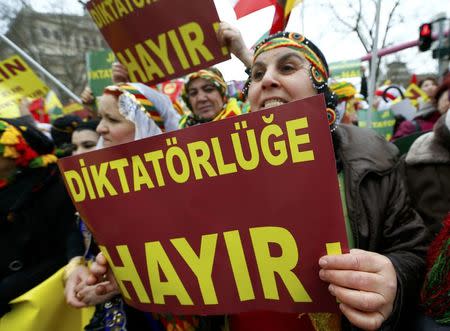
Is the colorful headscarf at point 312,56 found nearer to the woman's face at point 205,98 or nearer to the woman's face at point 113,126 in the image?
the woman's face at point 113,126

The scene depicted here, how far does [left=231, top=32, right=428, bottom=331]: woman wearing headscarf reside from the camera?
785 millimetres

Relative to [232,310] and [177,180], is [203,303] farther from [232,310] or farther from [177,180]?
[177,180]

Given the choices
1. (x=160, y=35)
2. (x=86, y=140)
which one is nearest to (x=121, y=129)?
(x=160, y=35)

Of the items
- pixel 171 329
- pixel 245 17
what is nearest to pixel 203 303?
pixel 171 329

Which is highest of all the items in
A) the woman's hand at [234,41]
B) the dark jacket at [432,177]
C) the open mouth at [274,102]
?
the woman's hand at [234,41]

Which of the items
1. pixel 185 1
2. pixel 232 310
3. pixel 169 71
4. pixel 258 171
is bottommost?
pixel 232 310

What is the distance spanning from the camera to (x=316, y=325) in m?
1.10

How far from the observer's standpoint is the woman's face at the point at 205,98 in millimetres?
2691

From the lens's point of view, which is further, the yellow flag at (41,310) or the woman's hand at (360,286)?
the yellow flag at (41,310)

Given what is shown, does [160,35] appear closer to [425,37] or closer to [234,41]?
[234,41]

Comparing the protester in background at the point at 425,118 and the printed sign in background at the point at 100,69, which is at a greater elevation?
the printed sign in background at the point at 100,69

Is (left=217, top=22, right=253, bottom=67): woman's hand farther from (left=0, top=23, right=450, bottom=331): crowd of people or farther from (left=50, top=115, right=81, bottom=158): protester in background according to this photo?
(left=50, top=115, right=81, bottom=158): protester in background

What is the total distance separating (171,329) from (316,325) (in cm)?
68

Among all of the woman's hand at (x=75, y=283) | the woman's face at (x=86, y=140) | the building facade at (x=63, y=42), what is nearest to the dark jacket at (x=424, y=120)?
the woman's face at (x=86, y=140)
